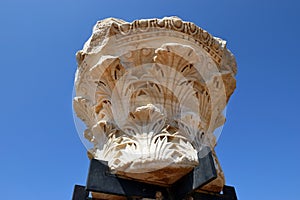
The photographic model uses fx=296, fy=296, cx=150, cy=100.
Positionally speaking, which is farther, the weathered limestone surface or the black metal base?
the weathered limestone surface

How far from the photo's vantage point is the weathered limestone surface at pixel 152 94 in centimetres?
268

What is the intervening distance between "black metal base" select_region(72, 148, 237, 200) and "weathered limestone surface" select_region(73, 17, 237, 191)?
72mm

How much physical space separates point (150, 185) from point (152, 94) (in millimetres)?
990

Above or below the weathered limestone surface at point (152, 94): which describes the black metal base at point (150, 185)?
below

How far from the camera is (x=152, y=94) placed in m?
3.22

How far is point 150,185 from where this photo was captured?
2691 mm

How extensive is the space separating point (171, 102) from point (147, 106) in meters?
0.36

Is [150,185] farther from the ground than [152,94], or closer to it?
closer to it

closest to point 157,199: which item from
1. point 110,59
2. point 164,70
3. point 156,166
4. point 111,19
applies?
point 156,166

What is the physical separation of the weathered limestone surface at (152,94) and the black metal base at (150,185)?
72 millimetres

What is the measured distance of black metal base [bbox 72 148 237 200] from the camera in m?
2.48

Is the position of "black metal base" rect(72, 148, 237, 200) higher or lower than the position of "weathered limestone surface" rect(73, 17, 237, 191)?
lower

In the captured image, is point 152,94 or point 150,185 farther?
point 152,94

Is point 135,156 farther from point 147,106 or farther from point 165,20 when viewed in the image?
point 165,20
